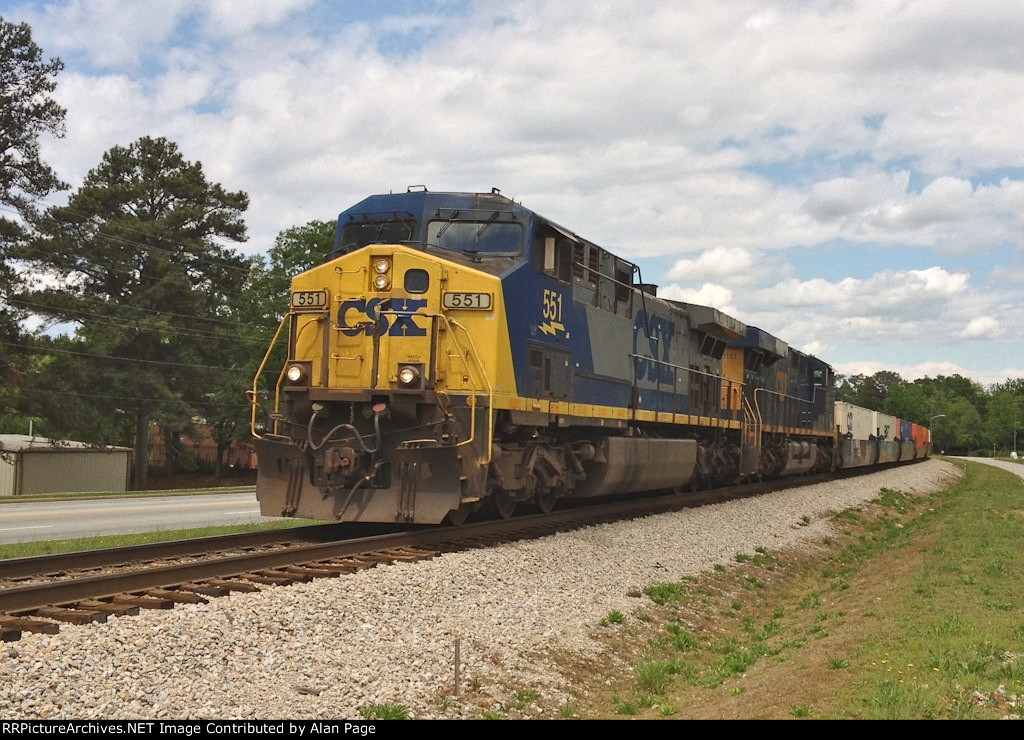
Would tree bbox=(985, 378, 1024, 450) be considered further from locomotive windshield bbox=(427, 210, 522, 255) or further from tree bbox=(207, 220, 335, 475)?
locomotive windshield bbox=(427, 210, 522, 255)

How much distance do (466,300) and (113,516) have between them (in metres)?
11.9

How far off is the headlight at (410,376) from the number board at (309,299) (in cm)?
152

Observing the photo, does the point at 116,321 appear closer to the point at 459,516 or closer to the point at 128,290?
the point at 128,290

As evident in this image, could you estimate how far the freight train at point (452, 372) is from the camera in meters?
11.3

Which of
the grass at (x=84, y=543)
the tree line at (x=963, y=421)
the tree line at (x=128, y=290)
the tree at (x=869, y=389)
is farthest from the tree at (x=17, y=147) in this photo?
the tree at (x=869, y=389)

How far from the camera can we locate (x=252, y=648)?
261 inches

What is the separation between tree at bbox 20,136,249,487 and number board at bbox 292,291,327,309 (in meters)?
30.6

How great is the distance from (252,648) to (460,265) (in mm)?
6198

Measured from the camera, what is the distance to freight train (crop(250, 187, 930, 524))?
11328 mm

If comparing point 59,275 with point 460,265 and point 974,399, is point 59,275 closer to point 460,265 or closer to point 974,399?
point 460,265

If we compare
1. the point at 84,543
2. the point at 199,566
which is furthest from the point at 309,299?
the point at 84,543

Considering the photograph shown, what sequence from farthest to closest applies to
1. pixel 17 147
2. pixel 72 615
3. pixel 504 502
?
pixel 17 147 < pixel 504 502 < pixel 72 615

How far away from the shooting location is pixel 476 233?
12.9m

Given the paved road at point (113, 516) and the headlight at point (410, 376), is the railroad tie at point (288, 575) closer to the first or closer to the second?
the headlight at point (410, 376)
